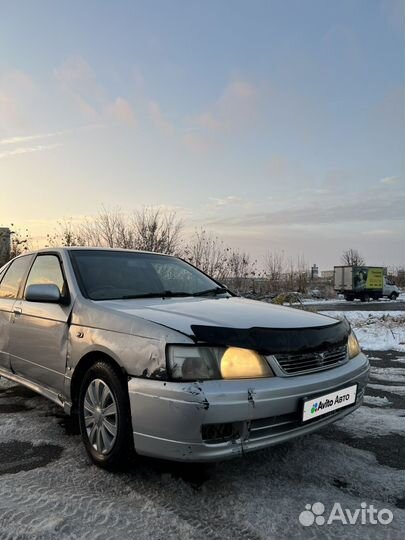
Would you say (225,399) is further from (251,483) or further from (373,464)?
(373,464)

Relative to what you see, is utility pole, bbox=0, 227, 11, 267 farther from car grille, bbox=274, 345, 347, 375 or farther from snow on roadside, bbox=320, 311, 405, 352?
car grille, bbox=274, 345, 347, 375

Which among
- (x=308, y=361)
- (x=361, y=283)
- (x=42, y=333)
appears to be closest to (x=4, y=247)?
(x=42, y=333)

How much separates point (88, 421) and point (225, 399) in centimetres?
112

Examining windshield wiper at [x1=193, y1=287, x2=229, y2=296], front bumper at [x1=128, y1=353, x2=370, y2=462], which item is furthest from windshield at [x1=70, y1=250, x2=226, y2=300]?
front bumper at [x1=128, y1=353, x2=370, y2=462]

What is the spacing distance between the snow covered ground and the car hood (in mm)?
922

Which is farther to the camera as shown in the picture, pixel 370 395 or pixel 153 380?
pixel 370 395

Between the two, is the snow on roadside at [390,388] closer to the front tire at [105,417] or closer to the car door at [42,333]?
the front tire at [105,417]

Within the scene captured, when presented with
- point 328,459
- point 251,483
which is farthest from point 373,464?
point 251,483

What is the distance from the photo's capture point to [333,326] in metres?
2.96

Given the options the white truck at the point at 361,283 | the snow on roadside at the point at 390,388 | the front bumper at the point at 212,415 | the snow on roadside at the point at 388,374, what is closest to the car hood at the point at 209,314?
the front bumper at the point at 212,415

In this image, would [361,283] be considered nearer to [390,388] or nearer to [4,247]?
[4,247]

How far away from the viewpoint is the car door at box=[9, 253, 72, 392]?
3.24m

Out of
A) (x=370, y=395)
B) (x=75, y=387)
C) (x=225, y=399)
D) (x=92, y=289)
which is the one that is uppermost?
(x=92, y=289)

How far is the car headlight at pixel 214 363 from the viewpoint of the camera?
2.34 meters
